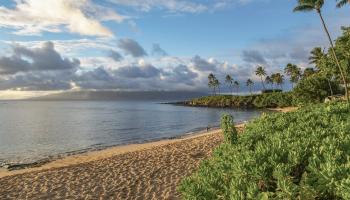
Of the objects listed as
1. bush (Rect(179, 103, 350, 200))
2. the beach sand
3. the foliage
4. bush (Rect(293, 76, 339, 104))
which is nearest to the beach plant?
bush (Rect(179, 103, 350, 200))

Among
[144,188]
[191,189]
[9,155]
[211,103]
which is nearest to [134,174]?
[144,188]

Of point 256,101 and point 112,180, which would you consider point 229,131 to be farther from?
point 256,101

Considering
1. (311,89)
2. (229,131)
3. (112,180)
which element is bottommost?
(112,180)

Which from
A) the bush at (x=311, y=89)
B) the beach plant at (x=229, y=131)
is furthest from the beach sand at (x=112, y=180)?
the bush at (x=311, y=89)

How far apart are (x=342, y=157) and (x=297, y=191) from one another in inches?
39.3

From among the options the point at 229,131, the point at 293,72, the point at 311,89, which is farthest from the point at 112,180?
the point at 293,72

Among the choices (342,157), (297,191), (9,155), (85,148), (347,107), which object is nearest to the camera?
(297,191)

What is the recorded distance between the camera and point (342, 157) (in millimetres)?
4949

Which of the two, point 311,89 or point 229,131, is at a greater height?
point 311,89

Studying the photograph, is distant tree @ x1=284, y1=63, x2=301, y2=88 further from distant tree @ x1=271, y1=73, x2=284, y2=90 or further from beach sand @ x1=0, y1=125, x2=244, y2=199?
beach sand @ x1=0, y1=125, x2=244, y2=199

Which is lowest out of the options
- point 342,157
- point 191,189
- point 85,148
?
point 85,148

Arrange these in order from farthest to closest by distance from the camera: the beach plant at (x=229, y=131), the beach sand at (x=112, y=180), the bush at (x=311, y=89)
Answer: the bush at (x=311, y=89) → the beach sand at (x=112, y=180) → the beach plant at (x=229, y=131)

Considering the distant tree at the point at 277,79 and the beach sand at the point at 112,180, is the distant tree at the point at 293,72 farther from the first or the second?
the beach sand at the point at 112,180

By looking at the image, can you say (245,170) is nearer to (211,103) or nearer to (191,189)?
(191,189)
